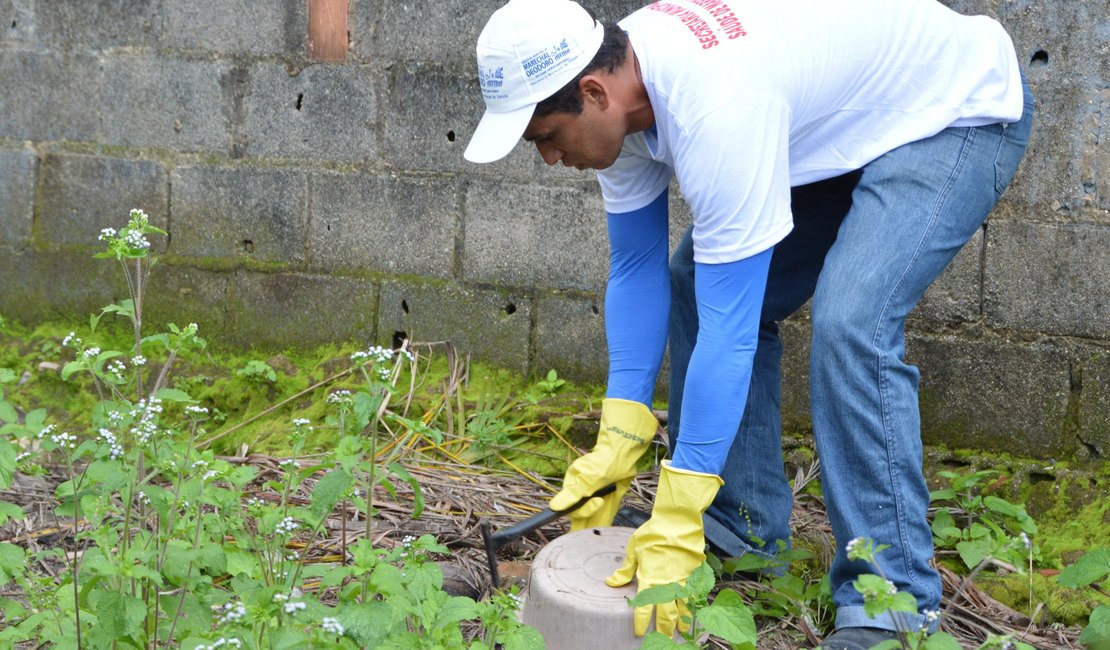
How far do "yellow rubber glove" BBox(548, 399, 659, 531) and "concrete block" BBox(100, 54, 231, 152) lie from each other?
5.99 feet

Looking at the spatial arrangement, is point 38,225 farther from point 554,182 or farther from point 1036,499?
point 1036,499

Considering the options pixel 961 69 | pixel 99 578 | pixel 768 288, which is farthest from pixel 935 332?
pixel 99 578

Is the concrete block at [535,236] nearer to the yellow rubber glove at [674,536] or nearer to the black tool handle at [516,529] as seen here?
the black tool handle at [516,529]

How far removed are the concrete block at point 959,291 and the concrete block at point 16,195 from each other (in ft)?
9.64

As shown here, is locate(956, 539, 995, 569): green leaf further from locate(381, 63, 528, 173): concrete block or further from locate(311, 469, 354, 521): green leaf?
locate(381, 63, 528, 173): concrete block

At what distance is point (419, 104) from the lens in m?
3.46

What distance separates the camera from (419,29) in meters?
3.43

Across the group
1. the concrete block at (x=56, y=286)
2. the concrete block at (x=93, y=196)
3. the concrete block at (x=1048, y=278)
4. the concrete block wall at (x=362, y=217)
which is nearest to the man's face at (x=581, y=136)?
the concrete block wall at (x=362, y=217)

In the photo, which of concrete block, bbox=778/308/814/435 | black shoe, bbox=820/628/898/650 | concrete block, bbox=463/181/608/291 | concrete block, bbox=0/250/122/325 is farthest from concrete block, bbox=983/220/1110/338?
concrete block, bbox=0/250/122/325

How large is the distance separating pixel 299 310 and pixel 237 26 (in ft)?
3.06

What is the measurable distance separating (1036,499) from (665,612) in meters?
1.46

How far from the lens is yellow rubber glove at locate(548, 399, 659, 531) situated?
8.21 feet

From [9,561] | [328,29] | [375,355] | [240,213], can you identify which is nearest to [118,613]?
[9,561]

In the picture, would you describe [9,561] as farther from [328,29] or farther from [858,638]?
[328,29]
